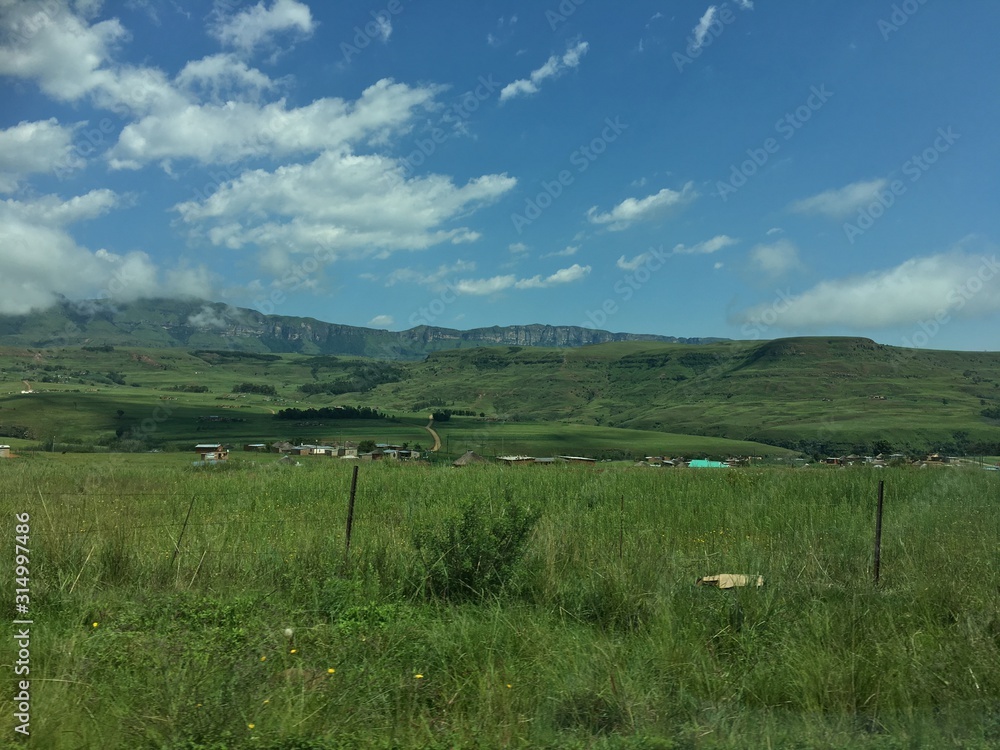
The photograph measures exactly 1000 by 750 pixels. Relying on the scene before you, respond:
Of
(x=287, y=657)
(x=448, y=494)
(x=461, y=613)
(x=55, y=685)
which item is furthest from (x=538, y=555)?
(x=448, y=494)

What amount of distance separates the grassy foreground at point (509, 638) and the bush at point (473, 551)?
0.05m

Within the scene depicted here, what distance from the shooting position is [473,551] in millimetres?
7367

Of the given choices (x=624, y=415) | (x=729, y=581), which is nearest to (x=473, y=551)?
(x=729, y=581)

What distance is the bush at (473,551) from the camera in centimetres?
716

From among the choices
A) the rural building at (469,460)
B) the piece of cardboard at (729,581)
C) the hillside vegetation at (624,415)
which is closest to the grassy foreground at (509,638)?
the piece of cardboard at (729,581)

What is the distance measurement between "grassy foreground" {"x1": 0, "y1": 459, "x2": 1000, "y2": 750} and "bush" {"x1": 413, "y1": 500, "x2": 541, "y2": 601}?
46 mm

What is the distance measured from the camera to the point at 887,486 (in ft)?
51.6

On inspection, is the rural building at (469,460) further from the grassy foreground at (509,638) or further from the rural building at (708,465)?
the grassy foreground at (509,638)

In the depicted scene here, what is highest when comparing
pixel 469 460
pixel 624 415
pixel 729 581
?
pixel 729 581

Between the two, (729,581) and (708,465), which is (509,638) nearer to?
(729,581)

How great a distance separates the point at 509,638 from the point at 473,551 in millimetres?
1682

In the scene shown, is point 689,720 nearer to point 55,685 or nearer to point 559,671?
point 559,671

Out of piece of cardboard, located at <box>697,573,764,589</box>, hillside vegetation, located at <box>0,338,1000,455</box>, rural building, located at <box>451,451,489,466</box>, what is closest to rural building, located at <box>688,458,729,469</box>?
rural building, located at <box>451,451,489,466</box>

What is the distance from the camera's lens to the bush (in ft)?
23.5
